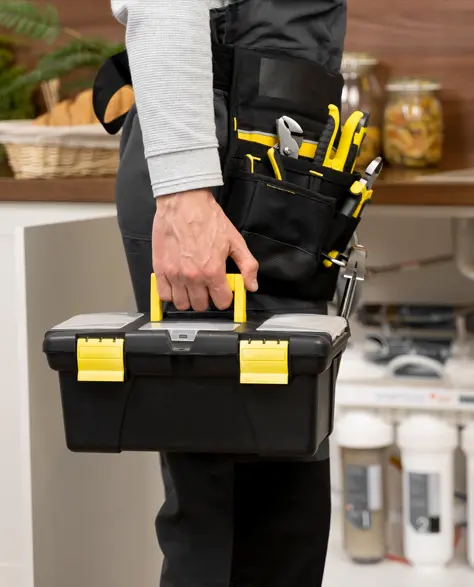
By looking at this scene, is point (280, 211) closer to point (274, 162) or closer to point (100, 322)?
point (274, 162)

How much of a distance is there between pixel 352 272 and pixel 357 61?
976 mm

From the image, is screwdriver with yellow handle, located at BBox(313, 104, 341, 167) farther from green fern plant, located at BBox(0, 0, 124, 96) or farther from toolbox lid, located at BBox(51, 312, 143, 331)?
green fern plant, located at BBox(0, 0, 124, 96)

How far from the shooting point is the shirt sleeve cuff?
39.6 inches

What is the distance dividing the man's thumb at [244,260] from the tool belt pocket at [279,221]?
4cm

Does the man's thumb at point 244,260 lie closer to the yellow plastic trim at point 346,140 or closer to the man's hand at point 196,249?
the man's hand at point 196,249

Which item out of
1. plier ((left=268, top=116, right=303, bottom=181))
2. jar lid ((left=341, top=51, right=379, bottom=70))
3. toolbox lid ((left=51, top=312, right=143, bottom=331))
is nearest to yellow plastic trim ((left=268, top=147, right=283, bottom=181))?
plier ((left=268, top=116, right=303, bottom=181))

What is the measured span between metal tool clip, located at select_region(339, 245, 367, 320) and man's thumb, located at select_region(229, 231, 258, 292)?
0.52ft

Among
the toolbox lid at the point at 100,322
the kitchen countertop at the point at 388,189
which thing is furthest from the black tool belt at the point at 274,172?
the kitchen countertop at the point at 388,189

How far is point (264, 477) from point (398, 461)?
872 millimetres

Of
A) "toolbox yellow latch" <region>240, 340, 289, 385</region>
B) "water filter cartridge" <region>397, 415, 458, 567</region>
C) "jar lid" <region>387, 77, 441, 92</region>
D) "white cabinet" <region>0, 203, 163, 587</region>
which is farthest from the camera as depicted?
"jar lid" <region>387, 77, 441, 92</region>

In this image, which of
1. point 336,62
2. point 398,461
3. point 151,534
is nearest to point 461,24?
point 398,461

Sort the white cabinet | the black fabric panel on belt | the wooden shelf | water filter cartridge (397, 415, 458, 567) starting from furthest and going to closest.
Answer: water filter cartridge (397, 415, 458, 567) < the wooden shelf < the white cabinet < the black fabric panel on belt

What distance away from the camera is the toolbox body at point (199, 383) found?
3.18 ft

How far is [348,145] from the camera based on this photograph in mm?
1121
